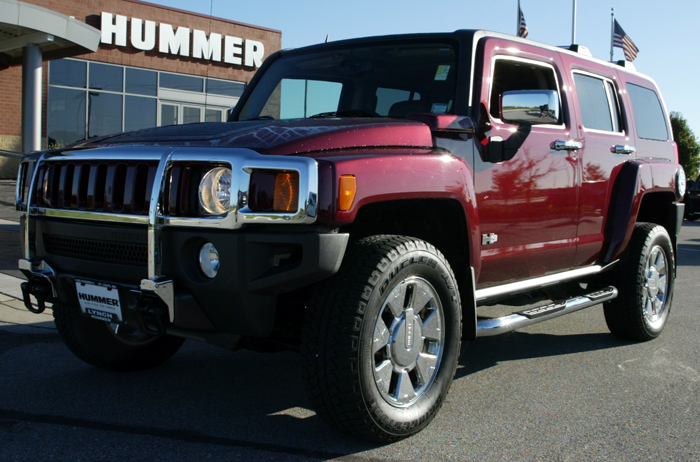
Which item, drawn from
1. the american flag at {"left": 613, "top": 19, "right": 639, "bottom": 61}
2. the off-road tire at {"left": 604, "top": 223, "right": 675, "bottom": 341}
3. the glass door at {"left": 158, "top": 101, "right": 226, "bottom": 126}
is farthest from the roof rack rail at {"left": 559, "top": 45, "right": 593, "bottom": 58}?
the glass door at {"left": 158, "top": 101, "right": 226, "bottom": 126}

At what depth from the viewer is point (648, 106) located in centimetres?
575

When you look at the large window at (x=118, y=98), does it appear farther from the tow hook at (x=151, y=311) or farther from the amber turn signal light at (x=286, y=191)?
the amber turn signal light at (x=286, y=191)

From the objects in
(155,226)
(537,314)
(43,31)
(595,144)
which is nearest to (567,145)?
(595,144)

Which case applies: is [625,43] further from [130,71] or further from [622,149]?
[130,71]

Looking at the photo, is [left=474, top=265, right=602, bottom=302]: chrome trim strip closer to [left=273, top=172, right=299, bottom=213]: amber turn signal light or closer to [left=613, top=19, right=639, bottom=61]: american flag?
[left=273, top=172, right=299, bottom=213]: amber turn signal light

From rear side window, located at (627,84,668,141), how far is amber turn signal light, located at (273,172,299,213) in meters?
3.52

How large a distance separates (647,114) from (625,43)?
11.5 meters

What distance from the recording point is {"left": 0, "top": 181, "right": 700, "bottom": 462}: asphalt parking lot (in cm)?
306

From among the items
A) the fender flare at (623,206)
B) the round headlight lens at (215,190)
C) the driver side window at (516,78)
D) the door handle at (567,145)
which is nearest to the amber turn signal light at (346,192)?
the round headlight lens at (215,190)

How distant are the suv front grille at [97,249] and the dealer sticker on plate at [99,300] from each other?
118 millimetres

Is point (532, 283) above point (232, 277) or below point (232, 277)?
below

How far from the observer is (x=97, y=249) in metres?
3.13

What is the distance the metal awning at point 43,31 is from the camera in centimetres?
1485

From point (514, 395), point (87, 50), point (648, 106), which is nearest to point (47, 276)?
point (514, 395)
